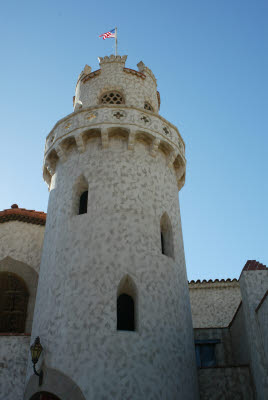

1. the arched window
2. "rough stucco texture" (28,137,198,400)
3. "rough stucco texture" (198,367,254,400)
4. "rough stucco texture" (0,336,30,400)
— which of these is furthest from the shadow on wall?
"rough stucco texture" (198,367,254,400)

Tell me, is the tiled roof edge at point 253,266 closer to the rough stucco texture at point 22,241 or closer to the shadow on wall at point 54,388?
the shadow on wall at point 54,388

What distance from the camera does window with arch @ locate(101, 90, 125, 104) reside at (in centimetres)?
1317

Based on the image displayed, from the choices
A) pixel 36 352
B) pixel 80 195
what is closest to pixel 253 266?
pixel 80 195

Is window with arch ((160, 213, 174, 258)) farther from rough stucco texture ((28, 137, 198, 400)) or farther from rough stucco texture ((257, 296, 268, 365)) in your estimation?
rough stucco texture ((257, 296, 268, 365))

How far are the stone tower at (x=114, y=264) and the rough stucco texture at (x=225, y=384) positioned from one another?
0.78 metres

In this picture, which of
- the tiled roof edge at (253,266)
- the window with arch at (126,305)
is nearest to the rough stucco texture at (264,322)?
the tiled roof edge at (253,266)

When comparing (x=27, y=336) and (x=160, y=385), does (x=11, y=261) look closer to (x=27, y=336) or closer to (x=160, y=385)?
(x=27, y=336)

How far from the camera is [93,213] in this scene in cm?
980

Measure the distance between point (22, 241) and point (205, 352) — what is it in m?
7.50

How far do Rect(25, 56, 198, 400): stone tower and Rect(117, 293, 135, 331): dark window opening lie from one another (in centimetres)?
2

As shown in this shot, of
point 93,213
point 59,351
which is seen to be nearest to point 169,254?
point 93,213

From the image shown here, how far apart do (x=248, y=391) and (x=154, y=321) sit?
11.0ft

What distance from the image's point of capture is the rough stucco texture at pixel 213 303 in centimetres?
1616

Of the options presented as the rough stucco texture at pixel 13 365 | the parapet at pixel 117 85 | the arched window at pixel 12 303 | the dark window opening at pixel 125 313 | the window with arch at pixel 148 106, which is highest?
the parapet at pixel 117 85
